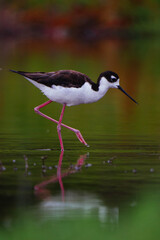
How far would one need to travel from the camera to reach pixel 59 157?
10578mm

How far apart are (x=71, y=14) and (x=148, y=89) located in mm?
60336

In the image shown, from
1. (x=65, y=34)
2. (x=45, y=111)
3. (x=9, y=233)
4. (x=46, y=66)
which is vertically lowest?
(x=9, y=233)

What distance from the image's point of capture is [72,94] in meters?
11.8

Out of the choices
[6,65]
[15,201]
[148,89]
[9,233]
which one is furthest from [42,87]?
[6,65]

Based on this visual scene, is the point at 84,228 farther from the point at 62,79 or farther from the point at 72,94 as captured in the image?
the point at 62,79

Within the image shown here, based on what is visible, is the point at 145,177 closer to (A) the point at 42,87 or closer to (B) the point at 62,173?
(B) the point at 62,173

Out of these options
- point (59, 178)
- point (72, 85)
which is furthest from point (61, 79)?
point (59, 178)

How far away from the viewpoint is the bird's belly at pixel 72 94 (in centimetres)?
1175

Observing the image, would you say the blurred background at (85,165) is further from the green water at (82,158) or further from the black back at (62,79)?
the black back at (62,79)

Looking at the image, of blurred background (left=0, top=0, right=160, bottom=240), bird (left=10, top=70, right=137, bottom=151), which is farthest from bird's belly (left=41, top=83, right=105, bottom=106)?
blurred background (left=0, top=0, right=160, bottom=240)

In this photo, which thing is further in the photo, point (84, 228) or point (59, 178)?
point (59, 178)

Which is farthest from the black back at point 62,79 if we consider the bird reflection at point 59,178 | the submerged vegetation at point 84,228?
the submerged vegetation at point 84,228

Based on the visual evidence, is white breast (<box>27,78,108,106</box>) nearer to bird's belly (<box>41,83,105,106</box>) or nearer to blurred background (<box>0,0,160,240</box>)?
bird's belly (<box>41,83,105,106</box>)

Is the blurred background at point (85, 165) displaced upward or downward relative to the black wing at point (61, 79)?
downward
